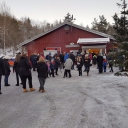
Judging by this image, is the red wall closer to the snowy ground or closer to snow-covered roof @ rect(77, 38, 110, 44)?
snow-covered roof @ rect(77, 38, 110, 44)

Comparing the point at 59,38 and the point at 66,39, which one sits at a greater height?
the point at 59,38

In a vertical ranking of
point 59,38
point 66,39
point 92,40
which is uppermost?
point 59,38

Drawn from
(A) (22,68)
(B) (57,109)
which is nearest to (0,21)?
(A) (22,68)

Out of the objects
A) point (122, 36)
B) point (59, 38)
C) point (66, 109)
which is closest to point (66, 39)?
point (59, 38)

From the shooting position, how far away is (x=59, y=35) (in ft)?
97.8

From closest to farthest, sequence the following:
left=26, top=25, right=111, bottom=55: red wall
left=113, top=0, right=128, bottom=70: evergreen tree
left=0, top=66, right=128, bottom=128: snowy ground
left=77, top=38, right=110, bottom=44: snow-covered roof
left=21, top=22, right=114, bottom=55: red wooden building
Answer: left=0, top=66, right=128, bottom=128: snowy ground
left=113, top=0, right=128, bottom=70: evergreen tree
left=77, top=38, right=110, bottom=44: snow-covered roof
left=21, top=22, right=114, bottom=55: red wooden building
left=26, top=25, right=111, bottom=55: red wall

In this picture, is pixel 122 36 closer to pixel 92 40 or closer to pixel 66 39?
pixel 92 40

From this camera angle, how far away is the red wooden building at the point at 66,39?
28.5 metres

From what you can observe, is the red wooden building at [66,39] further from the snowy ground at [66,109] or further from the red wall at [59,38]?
the snowy ground at [66,109]

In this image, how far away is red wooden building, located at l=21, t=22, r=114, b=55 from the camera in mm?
28500

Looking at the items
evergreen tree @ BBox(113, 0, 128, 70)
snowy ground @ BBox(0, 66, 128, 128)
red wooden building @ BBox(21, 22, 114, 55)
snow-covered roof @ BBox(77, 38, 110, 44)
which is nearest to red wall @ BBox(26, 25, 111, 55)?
red wooden building @ BBox(21, 22, 114, 55)

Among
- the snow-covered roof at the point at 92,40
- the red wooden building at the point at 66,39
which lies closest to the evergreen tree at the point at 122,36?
the snow-covered roof at the point at 92,40

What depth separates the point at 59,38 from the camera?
97.7 feet

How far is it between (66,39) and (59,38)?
38.6 inches
